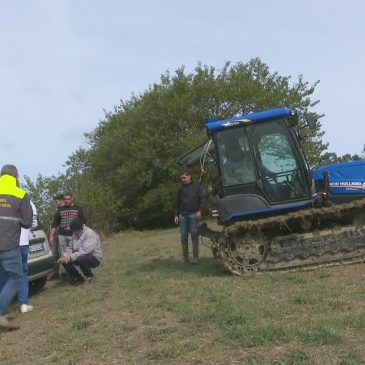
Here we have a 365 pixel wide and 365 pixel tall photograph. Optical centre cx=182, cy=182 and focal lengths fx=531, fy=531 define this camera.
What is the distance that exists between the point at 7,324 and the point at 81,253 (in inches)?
104

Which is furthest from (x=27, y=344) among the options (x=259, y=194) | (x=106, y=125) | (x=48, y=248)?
(x=106, y=125)

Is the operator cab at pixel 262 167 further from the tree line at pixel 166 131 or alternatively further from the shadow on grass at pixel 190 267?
the tree line at pixel 166 131

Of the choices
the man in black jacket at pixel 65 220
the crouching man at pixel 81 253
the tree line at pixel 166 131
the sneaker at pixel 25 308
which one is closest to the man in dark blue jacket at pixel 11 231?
the sneaker at pixel 25 308

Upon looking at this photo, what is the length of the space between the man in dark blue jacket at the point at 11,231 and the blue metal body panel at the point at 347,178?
441 cm

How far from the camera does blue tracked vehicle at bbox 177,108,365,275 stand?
26.3 feet

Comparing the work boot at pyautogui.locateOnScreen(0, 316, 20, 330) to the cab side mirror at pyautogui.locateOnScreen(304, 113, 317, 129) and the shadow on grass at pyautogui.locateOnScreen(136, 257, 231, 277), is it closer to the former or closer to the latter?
the shadow on grass at pyautogui.locateOnScreen(136, 257, 231, 277)

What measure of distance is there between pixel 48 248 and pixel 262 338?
512cm

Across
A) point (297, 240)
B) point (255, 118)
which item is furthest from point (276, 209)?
point (255, 118)

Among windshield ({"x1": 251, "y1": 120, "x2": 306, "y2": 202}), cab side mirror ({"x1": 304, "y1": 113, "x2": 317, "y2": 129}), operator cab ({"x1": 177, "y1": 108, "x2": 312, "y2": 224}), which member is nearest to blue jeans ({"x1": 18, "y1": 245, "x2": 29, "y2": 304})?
operator cab ({"x1": 177, "y1": 108, "x2": 312, "y2": 224})

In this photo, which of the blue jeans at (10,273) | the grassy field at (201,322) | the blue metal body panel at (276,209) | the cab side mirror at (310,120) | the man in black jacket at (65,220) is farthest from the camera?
the man in black jacket at (65,220)

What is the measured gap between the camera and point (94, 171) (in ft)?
100

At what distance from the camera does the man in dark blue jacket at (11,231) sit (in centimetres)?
662

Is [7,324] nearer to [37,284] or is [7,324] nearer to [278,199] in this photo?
[37,284]

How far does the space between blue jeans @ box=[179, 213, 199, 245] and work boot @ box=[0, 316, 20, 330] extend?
416 cm
